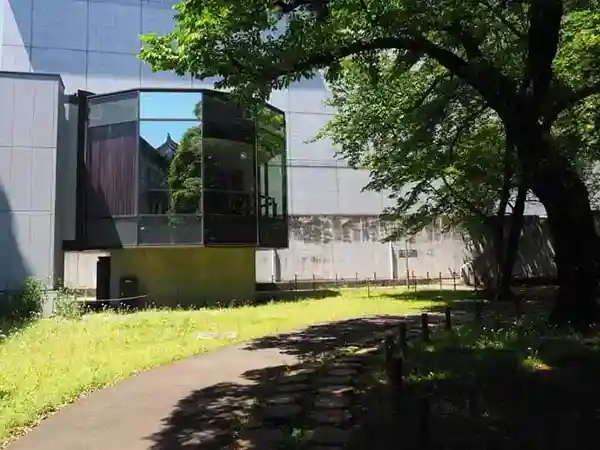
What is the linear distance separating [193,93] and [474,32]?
32.8 ft

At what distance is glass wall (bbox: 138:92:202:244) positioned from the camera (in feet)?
59.9

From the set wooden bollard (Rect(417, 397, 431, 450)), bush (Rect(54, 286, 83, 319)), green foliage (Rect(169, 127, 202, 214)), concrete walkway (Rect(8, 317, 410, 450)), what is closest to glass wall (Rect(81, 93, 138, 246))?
green foliage (Rect(169, 127, 202, 214))

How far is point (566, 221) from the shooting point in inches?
418

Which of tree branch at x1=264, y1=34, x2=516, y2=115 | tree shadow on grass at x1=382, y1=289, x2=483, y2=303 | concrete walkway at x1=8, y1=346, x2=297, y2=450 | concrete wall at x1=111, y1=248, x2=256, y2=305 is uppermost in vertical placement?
tree branch at x1=264, y1=34, x2=516, y2=115

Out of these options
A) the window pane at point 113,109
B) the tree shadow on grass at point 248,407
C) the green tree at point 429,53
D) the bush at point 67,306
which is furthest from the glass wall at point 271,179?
the tree shadow on grass at point 248,407

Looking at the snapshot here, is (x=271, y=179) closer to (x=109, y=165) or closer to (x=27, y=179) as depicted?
(x=109, y=165)

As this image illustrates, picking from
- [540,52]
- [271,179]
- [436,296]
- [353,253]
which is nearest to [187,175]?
[271,179]

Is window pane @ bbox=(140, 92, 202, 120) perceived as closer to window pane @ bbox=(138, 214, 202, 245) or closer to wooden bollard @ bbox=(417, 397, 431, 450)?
window pane @ bbox=(138, 214, 202, 245)

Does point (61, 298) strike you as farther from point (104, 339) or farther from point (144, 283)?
point (104, 339)

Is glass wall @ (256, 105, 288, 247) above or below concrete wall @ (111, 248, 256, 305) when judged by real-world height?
above

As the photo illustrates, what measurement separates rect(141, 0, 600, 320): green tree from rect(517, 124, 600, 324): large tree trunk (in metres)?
0.02

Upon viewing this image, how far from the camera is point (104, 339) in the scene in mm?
12148

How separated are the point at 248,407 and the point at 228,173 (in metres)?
13.2

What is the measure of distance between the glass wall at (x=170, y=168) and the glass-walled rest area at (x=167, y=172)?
0.10 ft
